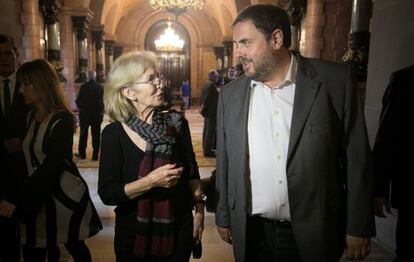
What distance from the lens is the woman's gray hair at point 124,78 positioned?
179 centimetres

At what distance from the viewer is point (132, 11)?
21.4m

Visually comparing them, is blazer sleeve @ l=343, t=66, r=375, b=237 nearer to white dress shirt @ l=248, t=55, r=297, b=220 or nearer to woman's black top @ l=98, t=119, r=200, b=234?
white dress shirt @ l=248, t=55, r=297, b=220

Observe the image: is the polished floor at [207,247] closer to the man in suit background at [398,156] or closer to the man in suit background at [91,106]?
the man in suit background at [398,156]

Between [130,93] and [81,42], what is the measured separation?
1088 cm

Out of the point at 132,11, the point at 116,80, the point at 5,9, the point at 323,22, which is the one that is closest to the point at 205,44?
the point at 132,11

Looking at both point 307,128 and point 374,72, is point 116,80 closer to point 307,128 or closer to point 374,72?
point 307,128

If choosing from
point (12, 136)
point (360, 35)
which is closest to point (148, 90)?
point (12, 136)

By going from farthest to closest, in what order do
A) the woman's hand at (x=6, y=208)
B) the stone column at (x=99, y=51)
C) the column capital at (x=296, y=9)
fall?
the stone column at (x=99, y=51), the column capital at (x=296, y=9), the woman's hand at (x=6, y=208)

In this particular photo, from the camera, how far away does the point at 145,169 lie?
172 centimetres

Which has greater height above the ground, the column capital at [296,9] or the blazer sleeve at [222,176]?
the column capital at [296,9]

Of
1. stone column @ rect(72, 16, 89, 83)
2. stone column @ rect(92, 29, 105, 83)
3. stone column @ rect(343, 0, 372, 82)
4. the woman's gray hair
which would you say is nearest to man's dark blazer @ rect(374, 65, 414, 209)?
the woman's gray hair

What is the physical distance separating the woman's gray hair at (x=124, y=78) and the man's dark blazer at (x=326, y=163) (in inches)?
21.7

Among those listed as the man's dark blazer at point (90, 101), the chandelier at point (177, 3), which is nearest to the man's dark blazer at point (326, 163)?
the man's dark blazer at point (90, 101)

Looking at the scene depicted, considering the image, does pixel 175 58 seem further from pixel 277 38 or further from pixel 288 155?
pixel 288 155
